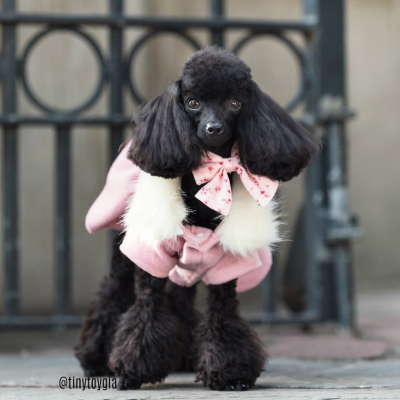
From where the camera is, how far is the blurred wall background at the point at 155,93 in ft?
13.6

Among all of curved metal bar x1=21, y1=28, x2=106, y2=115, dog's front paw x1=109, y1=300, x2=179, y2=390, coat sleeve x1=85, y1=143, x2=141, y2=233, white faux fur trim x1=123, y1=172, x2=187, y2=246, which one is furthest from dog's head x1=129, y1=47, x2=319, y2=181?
curved metal bar x1=21, y1=28, x2=106, y2=115

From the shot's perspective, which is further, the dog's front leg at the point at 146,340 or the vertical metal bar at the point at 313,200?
the vertical metal bar at the point at 313,200

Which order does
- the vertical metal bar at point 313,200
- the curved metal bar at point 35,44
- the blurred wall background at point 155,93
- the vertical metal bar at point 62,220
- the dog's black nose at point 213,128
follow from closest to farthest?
the dog's black nose at point 213,128 → the curved metal bar at point 35,44 → the vertical metal bar at point 62,220 → the vertical metal bar at point 313,200 → the blurred wall background at point 155,93

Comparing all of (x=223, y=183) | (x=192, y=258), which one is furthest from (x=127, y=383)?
(x=223, y=183)

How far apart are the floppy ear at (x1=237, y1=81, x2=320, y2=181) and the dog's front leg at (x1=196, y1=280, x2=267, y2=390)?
1.30 ft

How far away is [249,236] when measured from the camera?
84.3 inches

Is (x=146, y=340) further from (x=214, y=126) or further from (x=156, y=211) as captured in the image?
(x=214, y=126)

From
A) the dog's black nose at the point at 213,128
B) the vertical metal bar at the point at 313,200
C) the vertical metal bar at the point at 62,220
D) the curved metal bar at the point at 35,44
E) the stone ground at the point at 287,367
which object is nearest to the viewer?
the dog's black nose at the point at 213,128

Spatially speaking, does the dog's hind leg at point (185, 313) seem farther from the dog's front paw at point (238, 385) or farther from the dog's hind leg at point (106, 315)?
the dog's front paw at point (238, 385)

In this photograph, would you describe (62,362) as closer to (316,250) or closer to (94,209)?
(94,209)

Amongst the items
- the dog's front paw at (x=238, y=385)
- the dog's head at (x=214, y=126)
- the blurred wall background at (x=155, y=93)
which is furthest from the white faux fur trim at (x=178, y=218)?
the blurred wall background at (x=155, y=93)

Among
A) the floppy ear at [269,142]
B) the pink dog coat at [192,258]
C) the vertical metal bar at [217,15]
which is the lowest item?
the pink dog coat at [192,258]

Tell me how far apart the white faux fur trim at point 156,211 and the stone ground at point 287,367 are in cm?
46

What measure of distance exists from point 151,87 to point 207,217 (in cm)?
235
